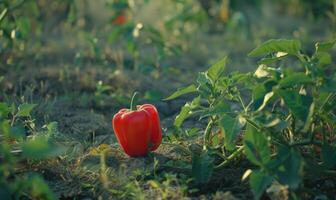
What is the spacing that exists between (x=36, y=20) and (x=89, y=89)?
60.3 inches

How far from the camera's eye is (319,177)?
2850mm

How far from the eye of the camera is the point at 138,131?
117 inches

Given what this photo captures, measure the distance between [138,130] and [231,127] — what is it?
0.54m

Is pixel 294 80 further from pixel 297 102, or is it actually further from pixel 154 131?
pixel 154 131

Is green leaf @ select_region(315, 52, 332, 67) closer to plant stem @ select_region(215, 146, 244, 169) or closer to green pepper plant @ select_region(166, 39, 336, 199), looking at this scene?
green pepper plant @ select_region(166, 39, 336, 199)

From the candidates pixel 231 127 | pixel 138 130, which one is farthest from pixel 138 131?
pixel 231 127

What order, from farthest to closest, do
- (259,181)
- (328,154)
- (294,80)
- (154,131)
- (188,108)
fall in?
(154,131) < (188,108) < (328,154) < (294,80) < (259,181)

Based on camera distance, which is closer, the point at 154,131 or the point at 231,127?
the point at 231,127

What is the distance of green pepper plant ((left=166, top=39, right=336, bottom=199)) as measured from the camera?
99.3 inches

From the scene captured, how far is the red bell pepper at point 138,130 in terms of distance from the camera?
298 centimetres

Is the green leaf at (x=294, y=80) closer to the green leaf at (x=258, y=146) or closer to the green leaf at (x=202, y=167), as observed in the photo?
the green leaf at (x=258, y=146)

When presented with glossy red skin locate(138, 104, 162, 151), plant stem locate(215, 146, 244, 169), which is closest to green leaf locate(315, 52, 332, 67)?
plant stem locate(215, 146, 244, 169)

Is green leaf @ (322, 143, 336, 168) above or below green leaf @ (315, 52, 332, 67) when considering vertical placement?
below

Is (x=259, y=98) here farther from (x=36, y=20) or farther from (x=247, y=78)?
(x=36, y=20)
